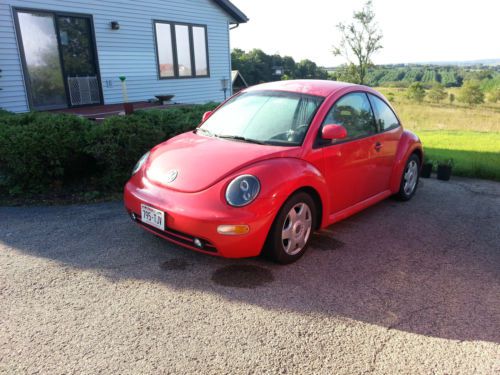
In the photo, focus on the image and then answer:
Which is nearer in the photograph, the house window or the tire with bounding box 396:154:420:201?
the tire with bounding box 396:154:420:201

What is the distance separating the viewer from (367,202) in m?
4.52

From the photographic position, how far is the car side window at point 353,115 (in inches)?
159

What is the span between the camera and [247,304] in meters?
2.94

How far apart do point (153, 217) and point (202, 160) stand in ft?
2.18

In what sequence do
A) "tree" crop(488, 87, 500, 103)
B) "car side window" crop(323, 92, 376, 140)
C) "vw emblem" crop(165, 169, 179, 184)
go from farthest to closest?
"tree" crop(488, 87, 500, 103)
"car side window" crop(323, 92, 376, 140)
"vw emblem" crop(165, 169, 179, 184)

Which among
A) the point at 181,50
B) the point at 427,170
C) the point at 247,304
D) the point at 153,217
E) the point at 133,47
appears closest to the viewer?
the point at 247,304

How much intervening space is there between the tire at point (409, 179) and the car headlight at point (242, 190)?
2.79 meters

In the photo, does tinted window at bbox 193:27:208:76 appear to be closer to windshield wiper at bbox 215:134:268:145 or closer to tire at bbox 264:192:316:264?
windshield wiper at bbox 215:134:268:145

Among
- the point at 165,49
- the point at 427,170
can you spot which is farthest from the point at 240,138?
the point at 165,49

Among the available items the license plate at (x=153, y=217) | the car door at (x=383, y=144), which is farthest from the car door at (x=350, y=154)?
the license plate at (x=153, y=217)

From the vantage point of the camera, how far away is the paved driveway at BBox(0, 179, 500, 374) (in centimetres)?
240

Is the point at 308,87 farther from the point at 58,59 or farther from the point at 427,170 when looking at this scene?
the point at 58,59

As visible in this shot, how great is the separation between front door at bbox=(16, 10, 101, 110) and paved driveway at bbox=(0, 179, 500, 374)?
664 centimetres

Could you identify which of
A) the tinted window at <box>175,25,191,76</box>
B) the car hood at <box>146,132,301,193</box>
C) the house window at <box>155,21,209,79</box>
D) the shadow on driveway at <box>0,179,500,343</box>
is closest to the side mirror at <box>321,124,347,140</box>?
the car hood at <box>146,132,301,193</box>
